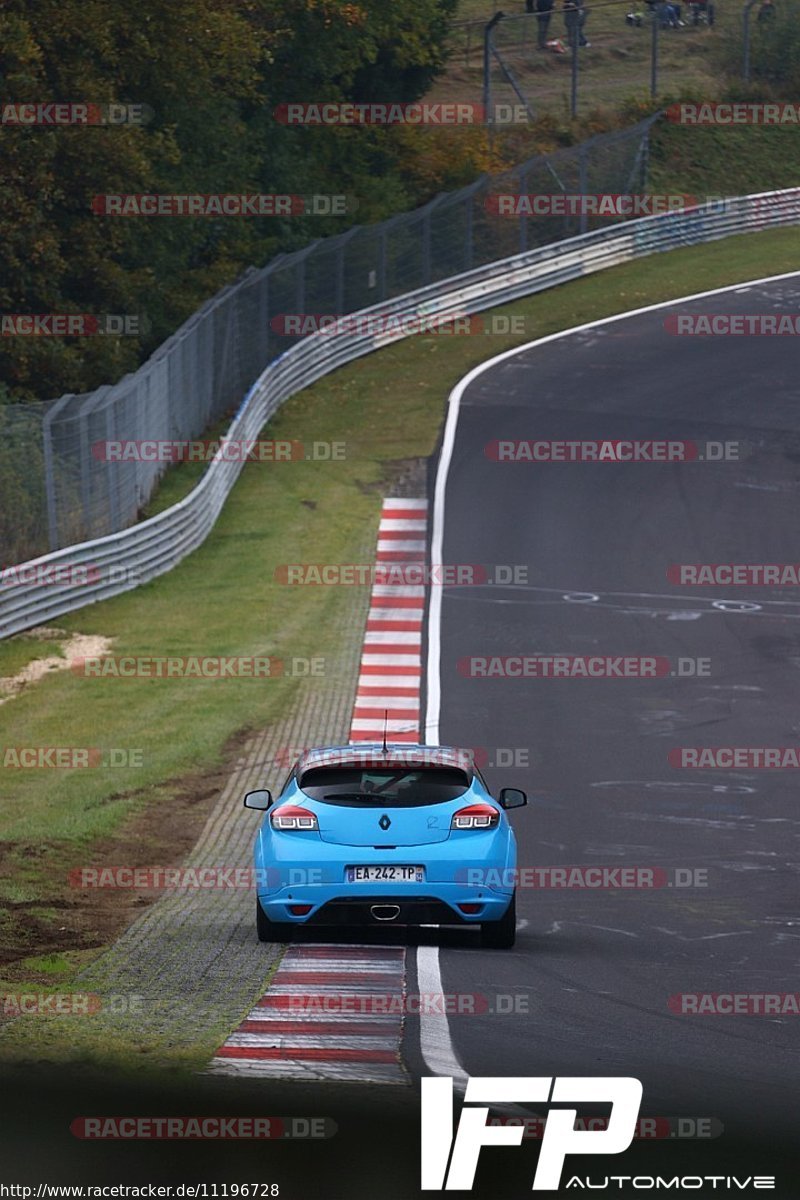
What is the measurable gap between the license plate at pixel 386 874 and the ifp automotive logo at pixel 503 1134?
4.79m

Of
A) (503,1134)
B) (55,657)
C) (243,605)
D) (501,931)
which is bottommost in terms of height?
(243,605)

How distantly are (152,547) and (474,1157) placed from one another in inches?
921

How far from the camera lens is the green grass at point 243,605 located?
1691 cm

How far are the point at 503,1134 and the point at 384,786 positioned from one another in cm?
584

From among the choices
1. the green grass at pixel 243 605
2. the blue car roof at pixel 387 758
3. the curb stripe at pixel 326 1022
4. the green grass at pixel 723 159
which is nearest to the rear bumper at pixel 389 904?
the curb stripe at pixel 326 1022

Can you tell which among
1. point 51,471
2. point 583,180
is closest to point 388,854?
point 51,471

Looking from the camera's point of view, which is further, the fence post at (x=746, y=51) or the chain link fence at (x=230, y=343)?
the fence post at (x=746, y=51)

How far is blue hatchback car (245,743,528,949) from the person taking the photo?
11.5 metres

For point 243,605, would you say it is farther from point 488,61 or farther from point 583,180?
point 488,61

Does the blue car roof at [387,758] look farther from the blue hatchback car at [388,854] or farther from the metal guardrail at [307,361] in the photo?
the metal guardrail at [307,361]

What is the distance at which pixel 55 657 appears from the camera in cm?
2389

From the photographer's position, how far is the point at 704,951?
12.0 meters

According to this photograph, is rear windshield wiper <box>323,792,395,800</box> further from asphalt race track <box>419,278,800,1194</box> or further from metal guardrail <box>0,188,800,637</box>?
metal guardrail <box>0,188,800,637</box>

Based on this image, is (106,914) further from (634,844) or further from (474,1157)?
(474,1157)
